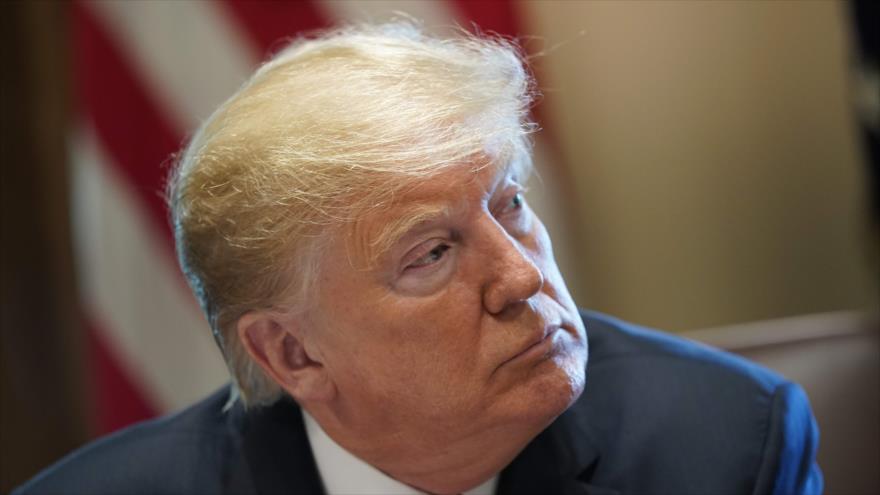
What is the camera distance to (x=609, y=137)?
2559mm

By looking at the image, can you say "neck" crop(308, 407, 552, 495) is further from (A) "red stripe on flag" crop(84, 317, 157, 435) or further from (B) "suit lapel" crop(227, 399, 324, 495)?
(A) "red stripe on flag" crop(84, 317, 157, 435)

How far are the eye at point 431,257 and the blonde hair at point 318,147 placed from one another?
8 centimetres

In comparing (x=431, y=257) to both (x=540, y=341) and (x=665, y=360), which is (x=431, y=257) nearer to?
(x=540, y=341)

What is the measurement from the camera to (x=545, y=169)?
250 centimetres

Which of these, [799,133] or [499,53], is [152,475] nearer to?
[499,53]

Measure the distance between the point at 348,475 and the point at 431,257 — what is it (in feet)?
1.27

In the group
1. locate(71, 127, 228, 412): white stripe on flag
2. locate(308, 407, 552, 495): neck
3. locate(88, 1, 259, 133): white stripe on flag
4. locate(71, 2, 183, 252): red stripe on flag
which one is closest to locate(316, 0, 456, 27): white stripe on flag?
locate(88, 1, 259, 133): white stripe on flag

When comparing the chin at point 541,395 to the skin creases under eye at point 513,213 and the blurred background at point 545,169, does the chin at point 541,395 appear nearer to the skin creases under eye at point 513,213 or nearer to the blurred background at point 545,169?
the skin creases under eye at point 513,213

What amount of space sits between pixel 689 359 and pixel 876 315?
1.34 ft

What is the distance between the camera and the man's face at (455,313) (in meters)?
1.20

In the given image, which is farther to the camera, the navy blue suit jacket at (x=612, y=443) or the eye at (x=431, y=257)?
the navy blue suit jacket at (x=612, y=443)

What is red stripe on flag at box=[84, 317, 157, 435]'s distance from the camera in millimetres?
2598

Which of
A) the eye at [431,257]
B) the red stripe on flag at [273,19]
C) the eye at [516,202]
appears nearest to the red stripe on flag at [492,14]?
the red stripe on flag at [273,19]

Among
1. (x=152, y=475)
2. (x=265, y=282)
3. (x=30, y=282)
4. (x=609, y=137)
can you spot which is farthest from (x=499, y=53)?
(x=30, y=282)
